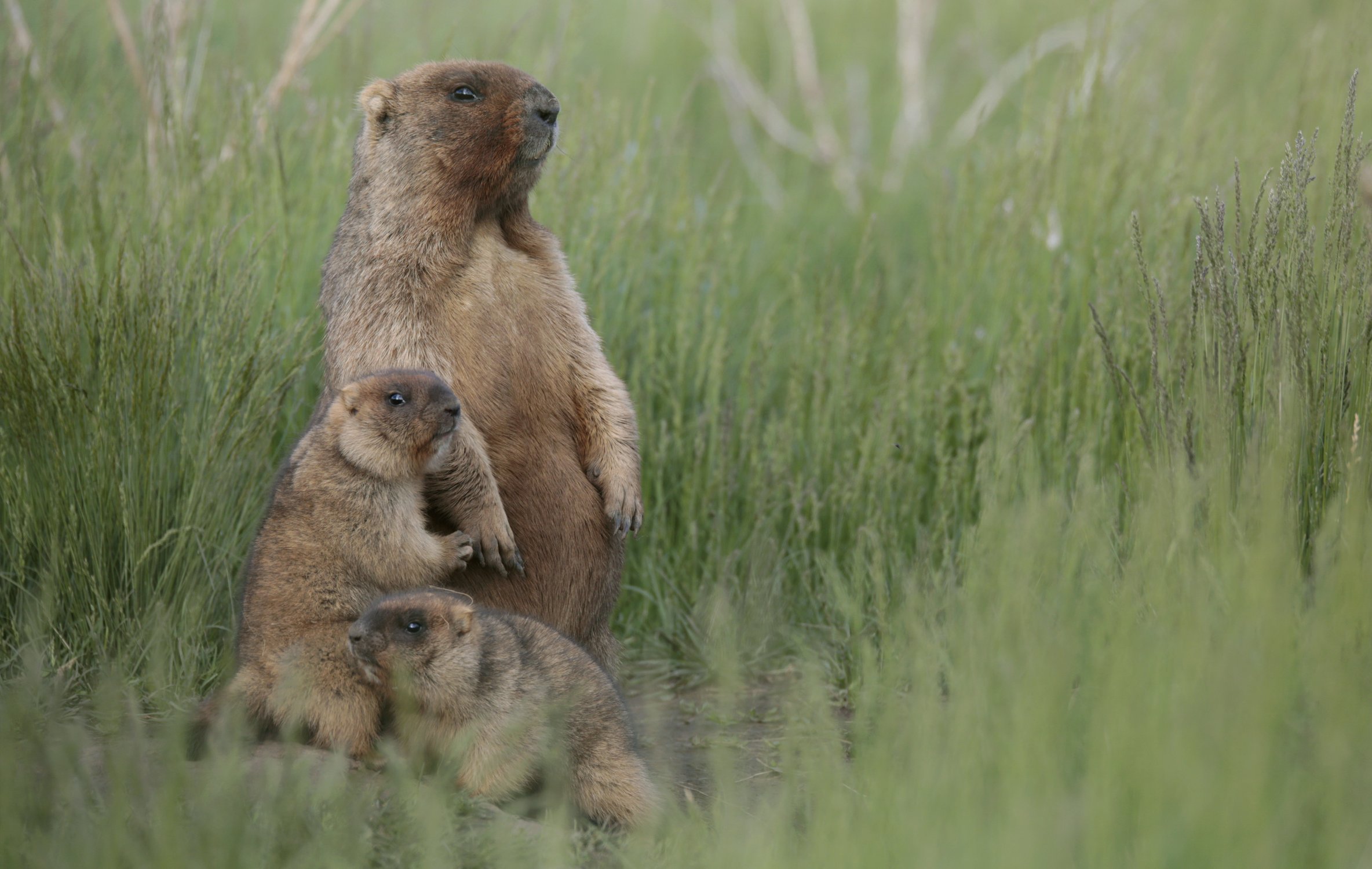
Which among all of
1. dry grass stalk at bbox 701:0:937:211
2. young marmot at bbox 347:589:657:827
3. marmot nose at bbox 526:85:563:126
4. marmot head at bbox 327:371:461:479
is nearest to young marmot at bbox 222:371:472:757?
marmot head at bbox 327:371:461:479

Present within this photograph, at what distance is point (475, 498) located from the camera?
354 cm

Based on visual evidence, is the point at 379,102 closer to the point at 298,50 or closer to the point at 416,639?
the point at 416,639

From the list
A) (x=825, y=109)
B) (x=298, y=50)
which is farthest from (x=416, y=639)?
(x=825, y=109)

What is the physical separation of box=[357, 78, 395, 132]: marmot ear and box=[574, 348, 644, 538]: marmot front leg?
951 millimetres

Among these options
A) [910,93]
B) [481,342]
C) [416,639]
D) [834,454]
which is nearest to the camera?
[416,639]

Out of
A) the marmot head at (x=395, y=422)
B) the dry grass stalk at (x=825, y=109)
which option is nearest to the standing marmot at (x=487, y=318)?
the marmot head at (x=395, y=422)

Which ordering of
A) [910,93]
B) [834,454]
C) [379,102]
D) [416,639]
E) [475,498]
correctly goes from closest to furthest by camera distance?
[416,639], [475,498], [379,102], [834,454], [910,93]

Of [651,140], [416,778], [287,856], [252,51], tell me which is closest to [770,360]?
[651,140]

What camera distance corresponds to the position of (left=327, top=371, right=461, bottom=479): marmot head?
3.34 m

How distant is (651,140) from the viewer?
6.02 metres

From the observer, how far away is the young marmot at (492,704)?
3.14 metres

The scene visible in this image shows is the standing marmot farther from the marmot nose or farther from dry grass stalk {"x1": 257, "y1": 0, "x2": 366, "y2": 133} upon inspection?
A: dry grass stalk {"x1": 257, "y1": 0, "x2": 366, "y2": 133}

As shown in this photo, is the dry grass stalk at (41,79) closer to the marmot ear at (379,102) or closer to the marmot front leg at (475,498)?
the marmot ear at (379,102)

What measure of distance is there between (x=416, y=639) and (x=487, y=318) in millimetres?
1031
